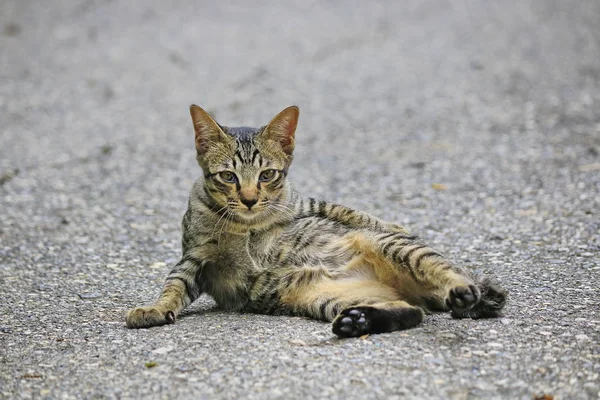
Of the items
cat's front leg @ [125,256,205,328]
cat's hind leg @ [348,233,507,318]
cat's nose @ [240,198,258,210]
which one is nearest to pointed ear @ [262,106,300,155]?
cat's nose @ [240,198,258,210]

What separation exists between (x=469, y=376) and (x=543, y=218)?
4.25 meters

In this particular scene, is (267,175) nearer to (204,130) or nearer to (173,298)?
(204,130)

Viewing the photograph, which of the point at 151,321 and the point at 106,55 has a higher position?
the point at 106,55

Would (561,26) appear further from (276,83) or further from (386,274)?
(386,274)

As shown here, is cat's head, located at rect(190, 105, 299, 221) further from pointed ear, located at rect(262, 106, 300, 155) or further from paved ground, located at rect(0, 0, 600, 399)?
paved ground, located at rect(0, 0, 600, 399)

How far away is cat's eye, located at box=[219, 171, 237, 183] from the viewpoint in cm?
527

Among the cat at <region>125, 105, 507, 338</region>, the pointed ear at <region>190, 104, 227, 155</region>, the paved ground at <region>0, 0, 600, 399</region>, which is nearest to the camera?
the paved ground at <region>0, 0, 600, 399</region>

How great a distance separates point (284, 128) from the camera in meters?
5.57

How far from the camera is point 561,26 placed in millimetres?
15531

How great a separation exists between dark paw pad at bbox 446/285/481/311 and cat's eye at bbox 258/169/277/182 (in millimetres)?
1553

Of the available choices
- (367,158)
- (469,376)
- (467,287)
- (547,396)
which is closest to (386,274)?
(467,287)

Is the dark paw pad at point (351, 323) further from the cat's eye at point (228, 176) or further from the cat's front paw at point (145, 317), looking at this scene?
the cat's eye at point (228, 176)

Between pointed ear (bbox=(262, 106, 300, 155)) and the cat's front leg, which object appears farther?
pointed ear (bbox=(262, 106, 300, 155))

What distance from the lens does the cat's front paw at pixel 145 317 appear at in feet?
16.2
